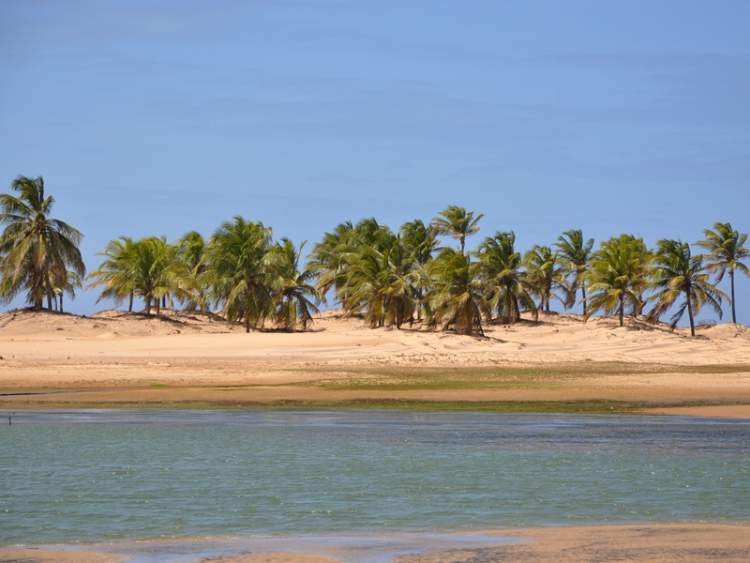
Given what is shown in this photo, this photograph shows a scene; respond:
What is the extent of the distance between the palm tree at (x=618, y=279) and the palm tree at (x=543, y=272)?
543 centimetres

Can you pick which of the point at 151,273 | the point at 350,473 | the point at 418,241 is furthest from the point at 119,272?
the point at 350,473

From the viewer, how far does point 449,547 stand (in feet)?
41.1

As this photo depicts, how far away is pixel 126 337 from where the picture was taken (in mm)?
55906

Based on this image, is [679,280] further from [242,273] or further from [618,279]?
[242,273]

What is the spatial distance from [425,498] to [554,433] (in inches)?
356

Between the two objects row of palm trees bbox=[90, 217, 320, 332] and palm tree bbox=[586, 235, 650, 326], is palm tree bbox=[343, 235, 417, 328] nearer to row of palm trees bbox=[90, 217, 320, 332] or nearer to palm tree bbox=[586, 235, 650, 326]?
row of palm trees bbox=[90, 217, 320, 332]

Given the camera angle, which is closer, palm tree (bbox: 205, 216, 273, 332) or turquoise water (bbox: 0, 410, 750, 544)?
turquoise water (bbox: 0, 410, 750, 544)

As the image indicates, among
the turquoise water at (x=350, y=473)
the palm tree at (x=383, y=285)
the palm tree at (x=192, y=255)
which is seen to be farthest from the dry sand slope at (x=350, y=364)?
the palm tree at (x=192, y=255)

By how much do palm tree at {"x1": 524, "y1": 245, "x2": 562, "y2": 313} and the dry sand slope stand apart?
18.4m

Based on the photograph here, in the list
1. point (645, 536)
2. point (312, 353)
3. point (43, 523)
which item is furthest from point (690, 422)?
point (312, 353)

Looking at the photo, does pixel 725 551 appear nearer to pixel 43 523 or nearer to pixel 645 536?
pixel 645 536

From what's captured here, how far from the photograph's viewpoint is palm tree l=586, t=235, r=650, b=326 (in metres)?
74.9

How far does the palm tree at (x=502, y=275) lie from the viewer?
2884 inches

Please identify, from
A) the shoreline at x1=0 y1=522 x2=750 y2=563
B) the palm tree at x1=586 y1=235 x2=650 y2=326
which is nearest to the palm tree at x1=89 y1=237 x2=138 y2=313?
the palm tree at x1=586 y1=235 x2=650 y2=326
